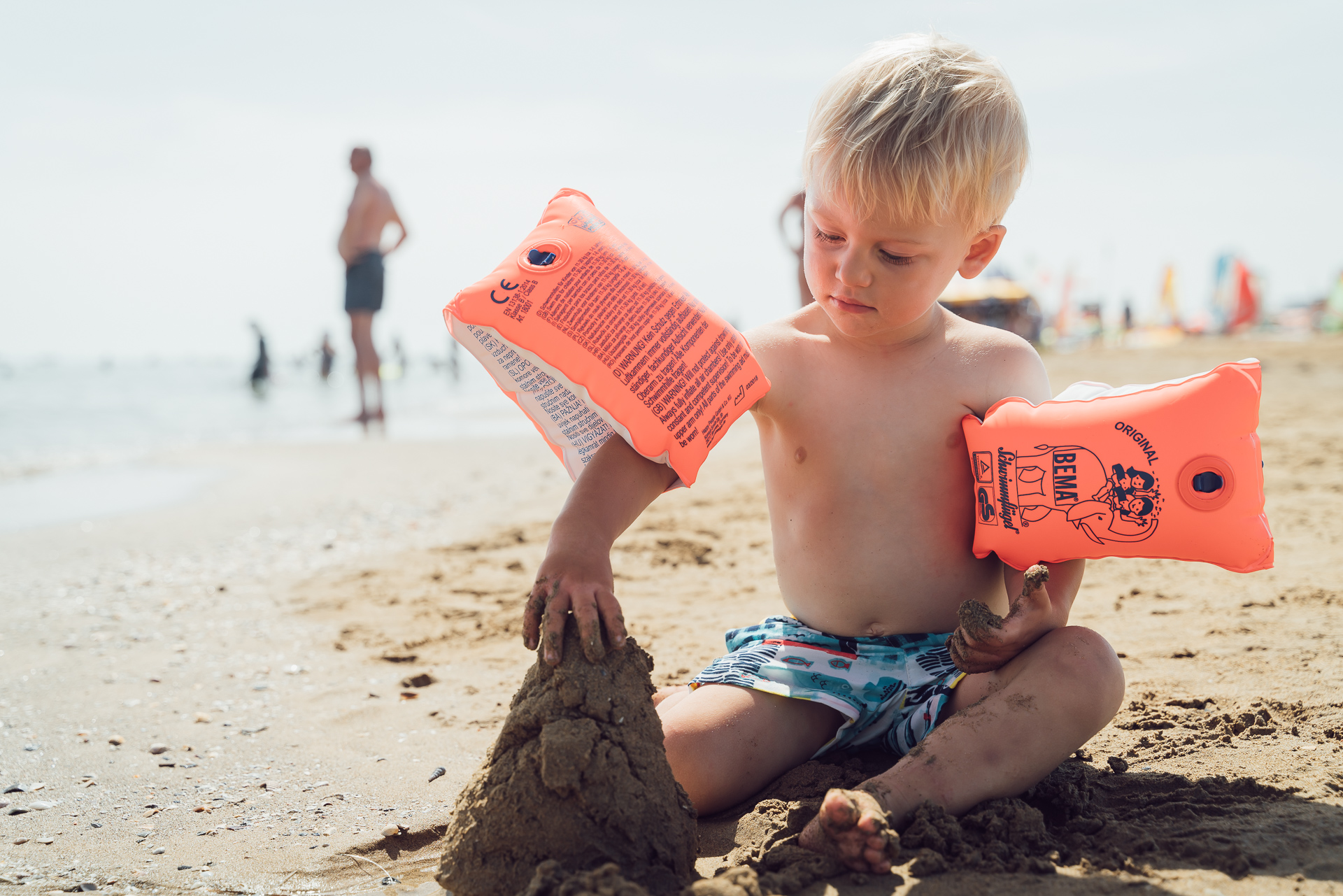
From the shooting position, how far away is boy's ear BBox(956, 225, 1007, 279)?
2.01m

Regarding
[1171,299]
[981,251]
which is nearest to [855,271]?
[981,251]

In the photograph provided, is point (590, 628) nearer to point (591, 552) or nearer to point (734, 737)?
point (591, 552)

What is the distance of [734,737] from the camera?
1889 mm

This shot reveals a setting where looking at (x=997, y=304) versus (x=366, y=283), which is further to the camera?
(x=997, y=304)

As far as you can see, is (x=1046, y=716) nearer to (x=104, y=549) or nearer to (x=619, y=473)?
(x=619, y=473)

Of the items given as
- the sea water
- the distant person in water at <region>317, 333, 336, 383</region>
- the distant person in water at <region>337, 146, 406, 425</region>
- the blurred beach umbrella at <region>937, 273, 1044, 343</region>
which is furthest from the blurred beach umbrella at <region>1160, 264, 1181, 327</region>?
the distant person in water at <region>337, 146, 406, 425</region>

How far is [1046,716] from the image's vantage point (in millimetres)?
1672

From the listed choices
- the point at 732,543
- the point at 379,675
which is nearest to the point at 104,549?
the point at 379,675

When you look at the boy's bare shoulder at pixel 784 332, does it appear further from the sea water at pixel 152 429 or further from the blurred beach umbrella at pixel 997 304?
the blurred beach umbrella at pixel 997 304

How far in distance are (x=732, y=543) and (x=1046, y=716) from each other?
2.37 m

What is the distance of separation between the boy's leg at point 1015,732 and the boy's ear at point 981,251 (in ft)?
2.63

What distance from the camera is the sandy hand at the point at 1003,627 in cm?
174

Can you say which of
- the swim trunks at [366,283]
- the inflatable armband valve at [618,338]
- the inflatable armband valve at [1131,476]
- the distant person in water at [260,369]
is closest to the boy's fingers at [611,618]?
the inflatable armband valve at [618,338]

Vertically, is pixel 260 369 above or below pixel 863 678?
below
